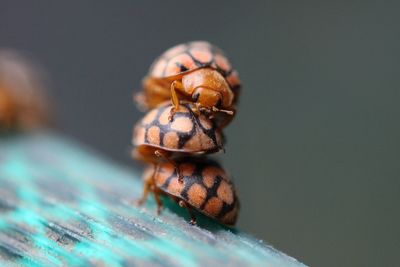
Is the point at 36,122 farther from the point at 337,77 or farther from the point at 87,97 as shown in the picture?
the point at 87,97

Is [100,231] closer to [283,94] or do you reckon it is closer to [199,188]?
[199,188]

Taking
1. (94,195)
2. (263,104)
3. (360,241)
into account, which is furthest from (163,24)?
(94,195)

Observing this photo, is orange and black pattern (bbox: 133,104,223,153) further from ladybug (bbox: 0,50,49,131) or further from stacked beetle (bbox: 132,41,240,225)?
ladybug (bbox: 0,50,49,131)

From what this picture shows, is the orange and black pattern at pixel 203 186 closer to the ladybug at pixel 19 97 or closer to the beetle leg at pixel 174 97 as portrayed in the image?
the beetle leg at pixel 174 97

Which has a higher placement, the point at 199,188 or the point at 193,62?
the point at 193,62

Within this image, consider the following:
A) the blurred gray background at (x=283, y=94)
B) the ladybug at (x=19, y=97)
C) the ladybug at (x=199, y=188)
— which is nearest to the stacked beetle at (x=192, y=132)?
the ladybug at (x=199, y=188)

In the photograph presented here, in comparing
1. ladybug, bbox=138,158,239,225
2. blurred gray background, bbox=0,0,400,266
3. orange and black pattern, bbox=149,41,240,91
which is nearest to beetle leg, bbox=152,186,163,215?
ladybug, bbox=138,158,239,225

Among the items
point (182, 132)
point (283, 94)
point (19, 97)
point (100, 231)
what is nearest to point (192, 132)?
point (182, 132)
